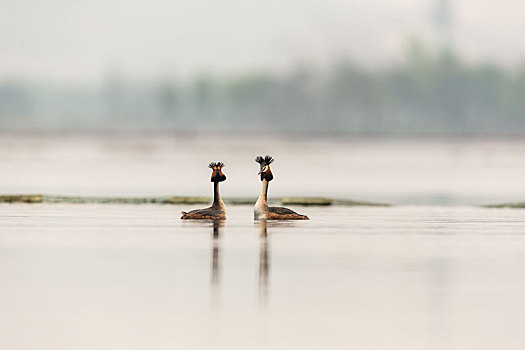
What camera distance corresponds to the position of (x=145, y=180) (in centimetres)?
7794

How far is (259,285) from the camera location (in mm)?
24344

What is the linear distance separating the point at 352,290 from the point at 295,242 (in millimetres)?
8447

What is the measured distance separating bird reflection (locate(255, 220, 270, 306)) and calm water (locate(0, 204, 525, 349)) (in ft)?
0.12

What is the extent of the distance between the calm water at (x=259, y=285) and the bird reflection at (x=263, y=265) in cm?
4

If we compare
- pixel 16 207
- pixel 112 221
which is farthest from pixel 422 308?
pixel 16 207

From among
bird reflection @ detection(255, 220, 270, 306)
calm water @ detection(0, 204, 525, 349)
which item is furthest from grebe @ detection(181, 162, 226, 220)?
bird reflection @ detection(255, 220, 270, 306)

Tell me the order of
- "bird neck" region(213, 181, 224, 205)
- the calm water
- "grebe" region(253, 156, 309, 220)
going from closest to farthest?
the calm water, "bird neck" region(213, 181, 224, 205), "grebe" region(253, 156, 309, 220)

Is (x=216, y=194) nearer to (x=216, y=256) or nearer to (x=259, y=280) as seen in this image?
(x=216, y=256)

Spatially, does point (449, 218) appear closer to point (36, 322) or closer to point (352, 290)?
point (352, 290)

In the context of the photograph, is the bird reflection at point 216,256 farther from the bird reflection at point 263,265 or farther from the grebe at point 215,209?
the bird reflection at point 263,265

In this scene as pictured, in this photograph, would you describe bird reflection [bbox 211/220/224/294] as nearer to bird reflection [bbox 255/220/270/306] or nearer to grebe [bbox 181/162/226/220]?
grebe [bbox 181/162/226/220]

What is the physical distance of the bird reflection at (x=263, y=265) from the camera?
23062mm

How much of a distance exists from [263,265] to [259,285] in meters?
3.07

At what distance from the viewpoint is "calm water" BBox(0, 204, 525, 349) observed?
19.5 metres
